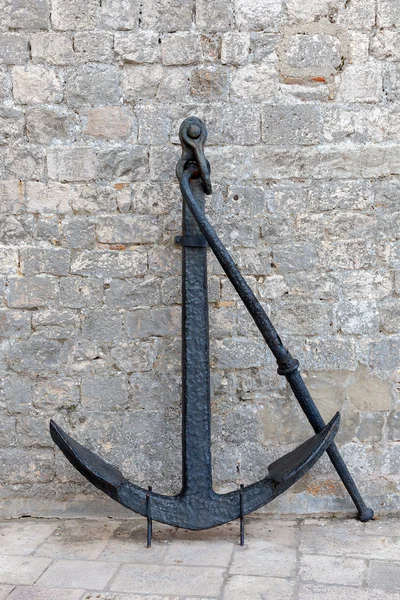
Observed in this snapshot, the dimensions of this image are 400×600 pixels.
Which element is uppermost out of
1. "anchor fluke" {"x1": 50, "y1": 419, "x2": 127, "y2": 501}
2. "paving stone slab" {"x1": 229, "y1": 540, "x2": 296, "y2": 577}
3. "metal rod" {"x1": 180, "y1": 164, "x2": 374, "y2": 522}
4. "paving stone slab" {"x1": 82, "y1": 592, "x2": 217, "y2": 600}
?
"metal rod" {"x1": 180, "y1": 164, "x2": 374, "y2": 522}

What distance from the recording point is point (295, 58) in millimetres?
3447

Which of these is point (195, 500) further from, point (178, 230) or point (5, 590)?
point (178, 230)

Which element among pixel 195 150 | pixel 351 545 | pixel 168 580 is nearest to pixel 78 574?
pixel 168 580

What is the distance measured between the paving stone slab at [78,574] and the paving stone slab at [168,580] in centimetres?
5

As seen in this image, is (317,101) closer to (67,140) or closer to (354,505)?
(67,140)

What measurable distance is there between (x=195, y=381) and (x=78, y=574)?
0.92 metres

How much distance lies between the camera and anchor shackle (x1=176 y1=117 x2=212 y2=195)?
3070 mm

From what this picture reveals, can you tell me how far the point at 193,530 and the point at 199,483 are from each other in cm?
25

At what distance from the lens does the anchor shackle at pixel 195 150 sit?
3.07 meters

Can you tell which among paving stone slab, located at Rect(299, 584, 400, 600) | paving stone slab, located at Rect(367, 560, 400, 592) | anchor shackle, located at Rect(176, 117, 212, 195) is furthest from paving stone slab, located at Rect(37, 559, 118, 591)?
anchor shackle, located at Rect(176, 117, 212, 195)

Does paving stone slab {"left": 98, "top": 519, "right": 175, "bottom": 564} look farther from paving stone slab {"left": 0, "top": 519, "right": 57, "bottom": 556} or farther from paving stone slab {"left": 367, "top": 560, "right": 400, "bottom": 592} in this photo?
paving stone slab {"left": 367, "top": 560, "right": 400, "bottom": 592}

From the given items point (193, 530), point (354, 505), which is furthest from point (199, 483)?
point (354, 505)

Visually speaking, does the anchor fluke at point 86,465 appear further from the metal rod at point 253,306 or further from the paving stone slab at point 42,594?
the metal rod at point 253,306

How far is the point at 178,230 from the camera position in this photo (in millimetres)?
3496
